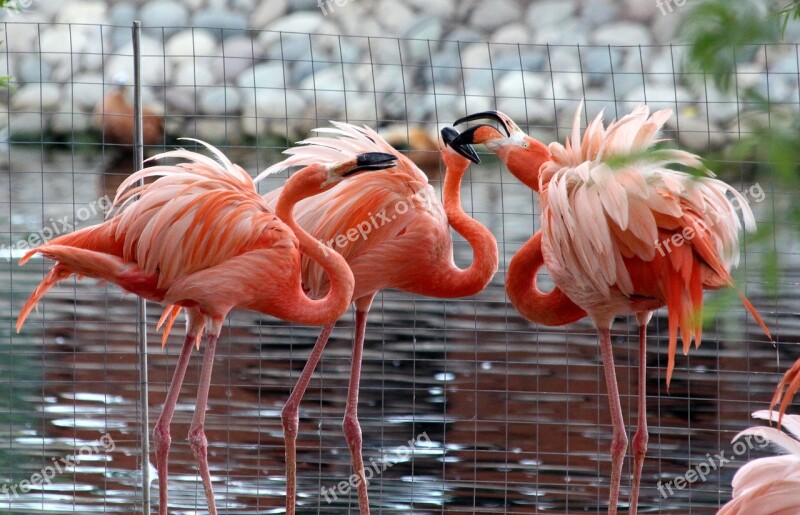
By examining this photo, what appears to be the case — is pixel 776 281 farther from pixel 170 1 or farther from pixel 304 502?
pixel 170 1

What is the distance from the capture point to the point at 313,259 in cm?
355

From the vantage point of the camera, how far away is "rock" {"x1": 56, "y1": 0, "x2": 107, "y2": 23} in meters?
14.9

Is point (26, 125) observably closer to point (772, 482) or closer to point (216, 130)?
point (216, 130)

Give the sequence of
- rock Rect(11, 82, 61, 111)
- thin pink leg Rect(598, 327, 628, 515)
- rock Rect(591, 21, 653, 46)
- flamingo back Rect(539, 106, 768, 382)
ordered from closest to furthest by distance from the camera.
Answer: flamingo back Rect(539, 106, 768, 382), thin pink leg Rect(598, 327, 628, 515), rock Rect(591, 21, 653, 46), rock Rect(11, 82, 61, 111)

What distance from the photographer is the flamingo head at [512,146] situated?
3928 mm

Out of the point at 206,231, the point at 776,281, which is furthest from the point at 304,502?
the point at 776,281

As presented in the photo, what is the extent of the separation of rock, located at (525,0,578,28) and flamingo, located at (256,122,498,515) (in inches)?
415

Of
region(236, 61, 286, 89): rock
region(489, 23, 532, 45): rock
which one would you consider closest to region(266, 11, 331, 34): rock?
region(236, 61, 286, 89): rock

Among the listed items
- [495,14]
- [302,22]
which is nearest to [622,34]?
[495,14]

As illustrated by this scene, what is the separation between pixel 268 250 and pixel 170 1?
1233 cm

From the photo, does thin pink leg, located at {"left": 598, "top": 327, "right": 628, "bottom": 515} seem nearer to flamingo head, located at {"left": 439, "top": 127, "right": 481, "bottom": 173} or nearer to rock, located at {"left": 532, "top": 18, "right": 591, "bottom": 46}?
flamingo head, located at {"left": 439, "top": 127, "right": 481, "bottom": 173}

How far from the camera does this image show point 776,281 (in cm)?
62

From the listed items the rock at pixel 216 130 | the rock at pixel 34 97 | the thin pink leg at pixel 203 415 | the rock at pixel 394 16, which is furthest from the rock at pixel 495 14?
the thin pink leg at pixel 203 415

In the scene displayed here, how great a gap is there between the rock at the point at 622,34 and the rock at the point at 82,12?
24.0 ft
